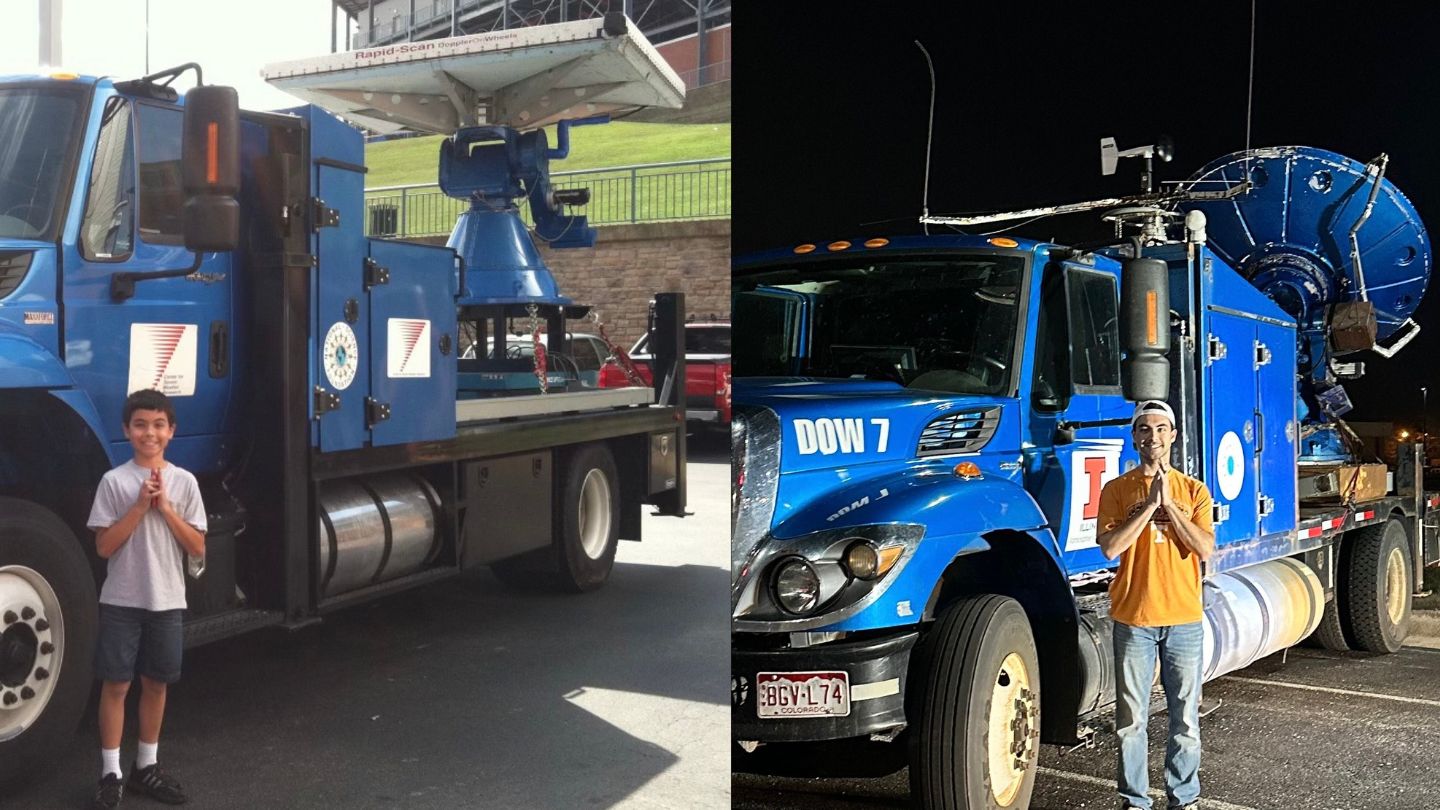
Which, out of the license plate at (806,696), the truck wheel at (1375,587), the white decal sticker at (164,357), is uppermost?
the white decal sticker at (164,357)

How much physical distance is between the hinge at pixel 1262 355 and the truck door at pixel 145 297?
17.9 ft

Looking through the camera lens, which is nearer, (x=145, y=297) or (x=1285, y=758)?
(x=145, y=297)

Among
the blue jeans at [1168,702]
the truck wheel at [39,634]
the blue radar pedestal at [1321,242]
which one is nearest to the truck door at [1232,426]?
the blue jeans at [1168,702]

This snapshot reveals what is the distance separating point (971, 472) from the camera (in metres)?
4.20

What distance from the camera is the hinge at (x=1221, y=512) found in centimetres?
554

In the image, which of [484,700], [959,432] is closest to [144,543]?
[484,700]

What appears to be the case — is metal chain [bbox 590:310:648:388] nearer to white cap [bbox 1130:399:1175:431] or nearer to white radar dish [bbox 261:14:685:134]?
white radar dish [bbox 261:14:685:134]

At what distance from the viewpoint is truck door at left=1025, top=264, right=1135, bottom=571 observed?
15.0 ft

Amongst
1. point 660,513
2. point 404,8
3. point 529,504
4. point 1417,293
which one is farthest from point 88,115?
point 1417,293

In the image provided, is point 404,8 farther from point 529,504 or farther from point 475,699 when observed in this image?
point 475,699

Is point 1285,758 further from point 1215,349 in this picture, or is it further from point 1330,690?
point 1215,349

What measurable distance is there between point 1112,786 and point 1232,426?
163cm

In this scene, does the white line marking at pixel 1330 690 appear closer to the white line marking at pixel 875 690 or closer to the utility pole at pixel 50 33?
the white line marking at pixel 875 690

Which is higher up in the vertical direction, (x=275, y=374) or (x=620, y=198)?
(x=620, y=198)
